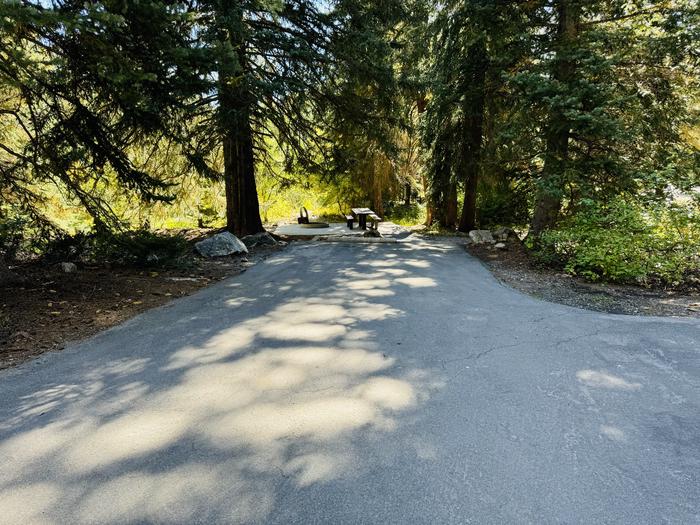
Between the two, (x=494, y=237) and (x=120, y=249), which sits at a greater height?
(x=120, y=249)

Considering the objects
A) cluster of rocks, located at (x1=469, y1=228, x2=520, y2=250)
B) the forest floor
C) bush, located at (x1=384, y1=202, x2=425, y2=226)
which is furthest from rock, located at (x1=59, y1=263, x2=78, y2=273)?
bush, located at (x1=384, y1=202, x2=425, y2=226)

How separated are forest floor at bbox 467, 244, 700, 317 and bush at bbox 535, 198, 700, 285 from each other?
0.27 meters

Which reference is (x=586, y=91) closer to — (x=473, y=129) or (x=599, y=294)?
(x=599, y=294)

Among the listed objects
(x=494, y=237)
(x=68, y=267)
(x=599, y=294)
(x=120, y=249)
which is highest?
(x=120, y=249)

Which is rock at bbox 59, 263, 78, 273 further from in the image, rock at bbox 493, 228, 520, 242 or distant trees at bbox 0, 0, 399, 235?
rock at bbox 493, 228, 520, 242

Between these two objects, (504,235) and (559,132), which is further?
(504,235)

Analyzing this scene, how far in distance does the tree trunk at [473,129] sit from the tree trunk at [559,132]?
Answer: 5.74 ft

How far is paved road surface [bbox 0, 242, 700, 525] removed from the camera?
1.95 m

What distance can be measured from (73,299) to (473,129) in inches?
464

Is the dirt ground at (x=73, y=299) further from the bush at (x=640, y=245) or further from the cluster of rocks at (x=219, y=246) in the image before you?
the bush at (x=640, y=245)

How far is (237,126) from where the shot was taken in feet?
26.2

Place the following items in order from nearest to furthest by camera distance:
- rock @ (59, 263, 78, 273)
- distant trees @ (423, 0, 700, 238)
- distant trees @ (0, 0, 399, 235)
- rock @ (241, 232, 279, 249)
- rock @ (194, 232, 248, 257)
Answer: distant trees @ (0, 0, 399, 235)
rock @ (59, 263, 78, 273)
distant trees @ (423, 0, 700, 238)
rock @ (194, 232, 248, 257)
rock @ (241, 232, 279, 249)

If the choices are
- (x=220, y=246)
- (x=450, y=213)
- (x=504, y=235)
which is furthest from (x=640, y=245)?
(x=450, y=213)

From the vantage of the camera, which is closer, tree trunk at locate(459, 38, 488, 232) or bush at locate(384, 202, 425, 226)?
tree trunk at locate(459, 38, 488, 232)
